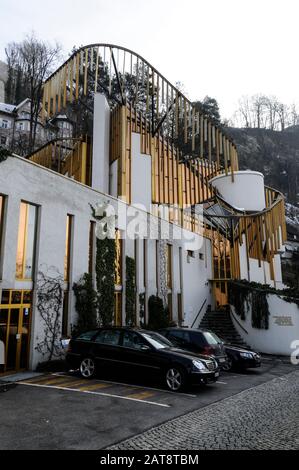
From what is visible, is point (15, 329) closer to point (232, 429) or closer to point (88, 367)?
point (88, 367)

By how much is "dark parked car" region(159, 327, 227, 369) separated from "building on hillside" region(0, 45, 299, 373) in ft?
13.1

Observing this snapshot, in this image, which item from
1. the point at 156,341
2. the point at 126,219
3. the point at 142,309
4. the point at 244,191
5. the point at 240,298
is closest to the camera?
the point at 156,341

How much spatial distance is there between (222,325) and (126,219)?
9.78 meters

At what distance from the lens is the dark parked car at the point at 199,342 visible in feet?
38.7

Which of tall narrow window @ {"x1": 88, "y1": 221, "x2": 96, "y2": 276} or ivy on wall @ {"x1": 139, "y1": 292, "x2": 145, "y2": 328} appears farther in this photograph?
ivy on wall @ {"x1": 139, "y1": 292, "x2": 145, "y2": 328}

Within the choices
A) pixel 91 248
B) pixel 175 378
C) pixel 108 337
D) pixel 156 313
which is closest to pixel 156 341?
pixel 175 378

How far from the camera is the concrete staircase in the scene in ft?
68.4

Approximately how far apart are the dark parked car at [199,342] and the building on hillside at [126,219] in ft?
13.1

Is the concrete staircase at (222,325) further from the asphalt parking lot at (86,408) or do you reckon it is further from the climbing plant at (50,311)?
the climbing plant at (50,311)

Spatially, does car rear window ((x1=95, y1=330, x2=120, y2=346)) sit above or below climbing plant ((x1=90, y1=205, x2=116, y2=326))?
below

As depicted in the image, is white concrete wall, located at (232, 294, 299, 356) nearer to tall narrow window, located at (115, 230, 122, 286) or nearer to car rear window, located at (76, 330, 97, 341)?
tall narrow window, located at (115, 230, 122, 286)

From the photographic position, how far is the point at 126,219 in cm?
1778

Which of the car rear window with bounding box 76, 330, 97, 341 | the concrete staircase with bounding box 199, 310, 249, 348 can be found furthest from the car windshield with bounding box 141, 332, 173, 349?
the concrete staircase with bounding box 199, 310, 249, 348
